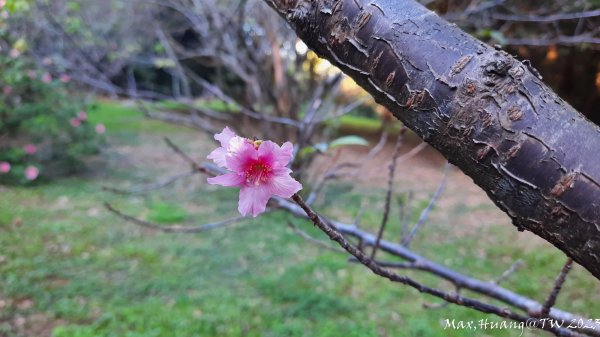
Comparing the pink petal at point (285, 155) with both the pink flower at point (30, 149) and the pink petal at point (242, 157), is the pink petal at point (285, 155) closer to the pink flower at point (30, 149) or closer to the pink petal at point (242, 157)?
the pink petal at point (242, 157)

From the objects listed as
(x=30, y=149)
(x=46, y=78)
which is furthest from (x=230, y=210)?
(x=46, y=78)

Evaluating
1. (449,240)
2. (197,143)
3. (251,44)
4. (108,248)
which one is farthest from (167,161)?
(449,240)

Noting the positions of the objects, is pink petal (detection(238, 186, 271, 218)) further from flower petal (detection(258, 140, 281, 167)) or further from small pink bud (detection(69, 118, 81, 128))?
small pink bud (detection(69, 118, 81, 128))

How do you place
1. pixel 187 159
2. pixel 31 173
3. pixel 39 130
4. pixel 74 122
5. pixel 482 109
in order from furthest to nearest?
pixel 74 122
pixel 39 130
pixel 31 173
pixel 187 159
pixel 482 109

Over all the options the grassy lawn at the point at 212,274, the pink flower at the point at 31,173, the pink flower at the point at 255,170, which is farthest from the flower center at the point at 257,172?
the pink flower at the point at 31,173

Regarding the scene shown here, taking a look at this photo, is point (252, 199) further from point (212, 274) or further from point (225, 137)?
point (212, 274)

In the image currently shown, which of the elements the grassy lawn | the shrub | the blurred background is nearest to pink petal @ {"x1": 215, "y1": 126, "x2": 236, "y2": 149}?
the blurred background
